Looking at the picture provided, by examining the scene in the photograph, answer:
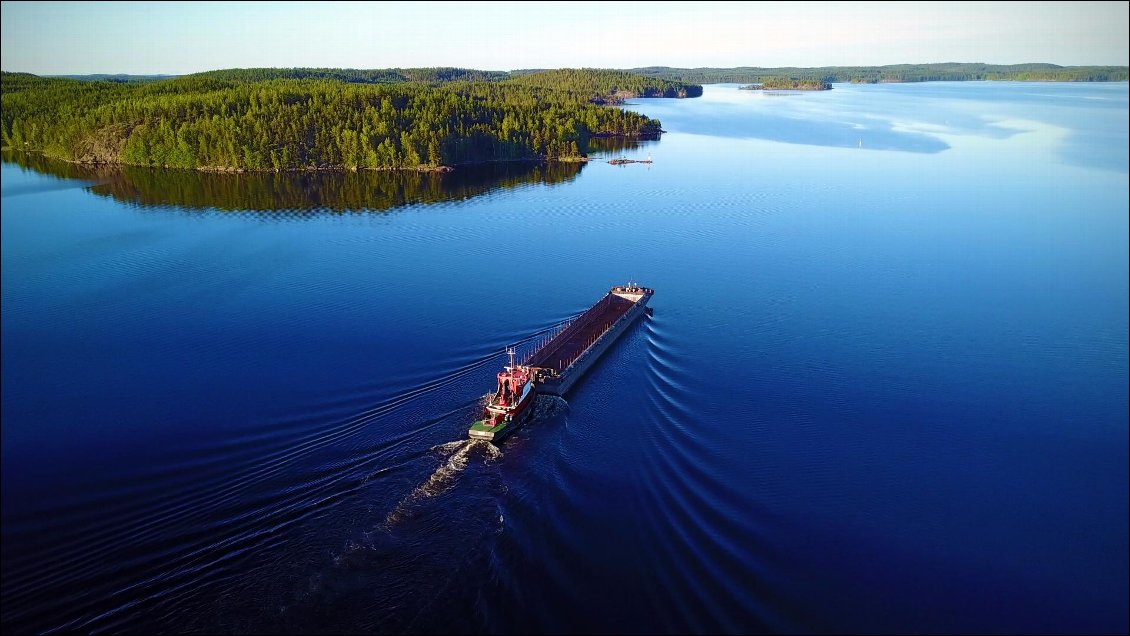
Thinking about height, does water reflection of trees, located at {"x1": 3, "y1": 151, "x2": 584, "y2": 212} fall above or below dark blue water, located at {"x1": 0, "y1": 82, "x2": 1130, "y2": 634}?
above

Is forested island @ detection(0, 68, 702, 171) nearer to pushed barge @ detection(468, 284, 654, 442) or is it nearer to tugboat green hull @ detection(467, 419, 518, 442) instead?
pushed barge @ detection(468, 284, 654, 442)

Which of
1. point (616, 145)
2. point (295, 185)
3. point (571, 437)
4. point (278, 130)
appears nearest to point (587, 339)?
point (571, 437)

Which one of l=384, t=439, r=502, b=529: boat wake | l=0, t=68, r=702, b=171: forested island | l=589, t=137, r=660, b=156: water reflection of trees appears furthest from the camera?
l=589, t=137, r=660, b=156: water reflection of trees

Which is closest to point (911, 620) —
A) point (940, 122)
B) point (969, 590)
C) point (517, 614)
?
point (969, 590)

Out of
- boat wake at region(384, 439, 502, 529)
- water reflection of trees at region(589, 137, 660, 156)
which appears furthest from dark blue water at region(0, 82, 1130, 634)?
water reflection of trees at region(589, 137, 660, 156)

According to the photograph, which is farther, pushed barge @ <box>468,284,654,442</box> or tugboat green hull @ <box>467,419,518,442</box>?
pushed barge @ <box>468,284,654,442</box>

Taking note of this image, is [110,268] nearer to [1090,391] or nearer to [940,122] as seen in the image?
[1090,391]

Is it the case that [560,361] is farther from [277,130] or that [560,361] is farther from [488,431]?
[277,130]
